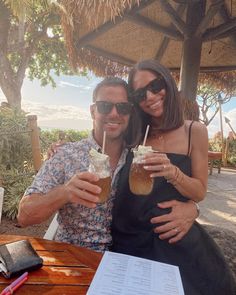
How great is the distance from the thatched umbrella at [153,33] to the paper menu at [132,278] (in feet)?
→ 9.46

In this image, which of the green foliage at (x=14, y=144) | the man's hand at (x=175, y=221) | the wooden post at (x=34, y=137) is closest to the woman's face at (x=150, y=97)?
the man's hand at (x=175, y=221)

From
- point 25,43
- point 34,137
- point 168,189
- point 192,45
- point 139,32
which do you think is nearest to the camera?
point 168,189

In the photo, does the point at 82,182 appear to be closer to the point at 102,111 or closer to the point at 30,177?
the point at 102,111

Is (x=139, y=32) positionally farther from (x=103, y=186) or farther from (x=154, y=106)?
(x=103, y=186)

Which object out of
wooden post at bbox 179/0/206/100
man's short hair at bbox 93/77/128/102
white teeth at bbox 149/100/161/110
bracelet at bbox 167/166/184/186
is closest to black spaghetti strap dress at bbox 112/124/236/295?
bracelet at bbox 167/166/184/186

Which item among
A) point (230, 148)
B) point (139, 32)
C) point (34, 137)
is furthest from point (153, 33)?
point (230, 148)

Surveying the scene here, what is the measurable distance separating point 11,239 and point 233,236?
165cm

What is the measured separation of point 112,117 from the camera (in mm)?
1978

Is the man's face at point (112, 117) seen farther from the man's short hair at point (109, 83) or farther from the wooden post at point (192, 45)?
the wooden post at point (192, 45)

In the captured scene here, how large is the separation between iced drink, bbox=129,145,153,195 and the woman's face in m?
0.51

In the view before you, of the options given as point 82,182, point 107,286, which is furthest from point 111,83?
point 107,286

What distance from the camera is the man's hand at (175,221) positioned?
1.72 m

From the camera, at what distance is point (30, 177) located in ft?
17.4

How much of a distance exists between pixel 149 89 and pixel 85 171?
72 centimetres
